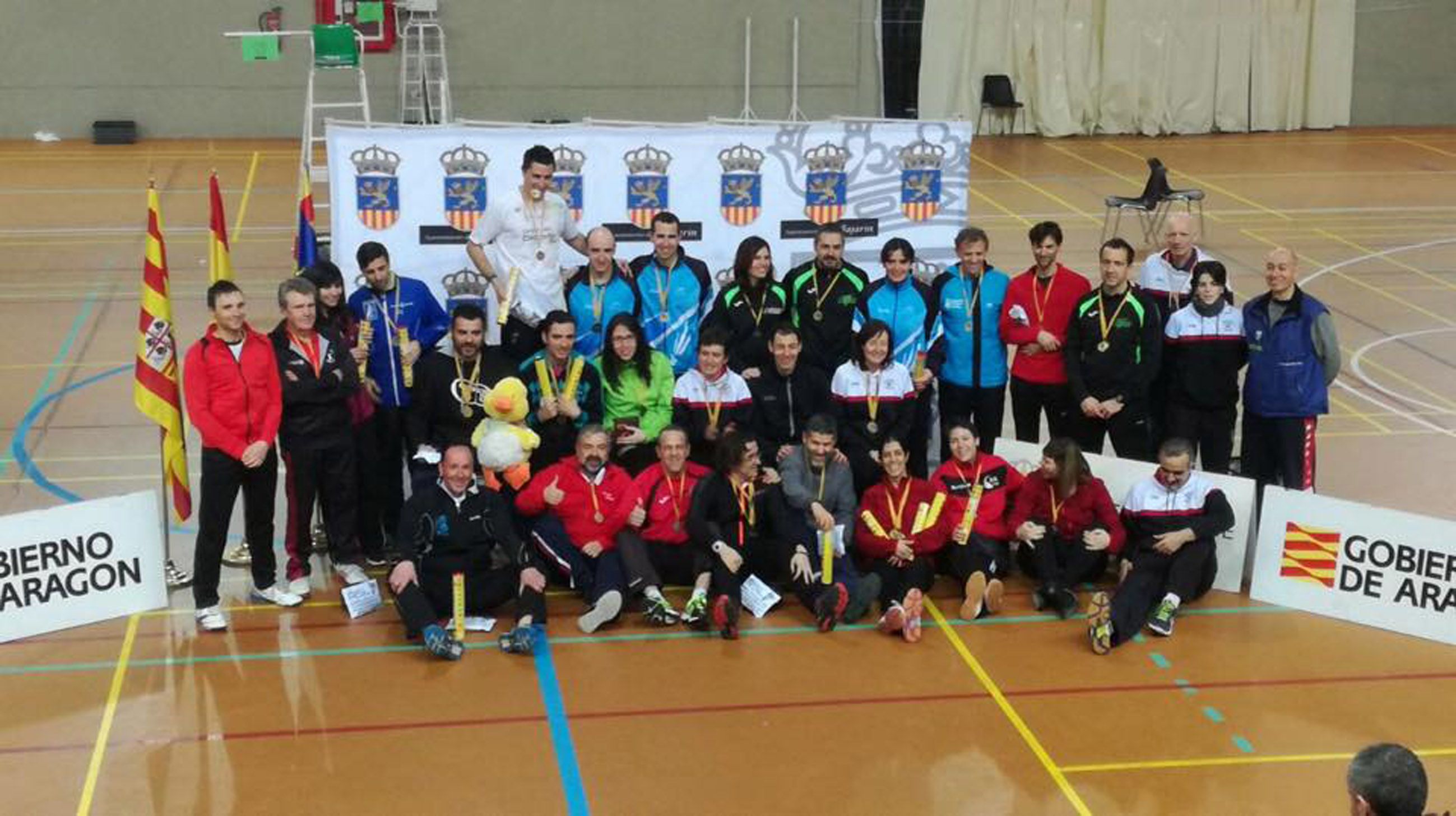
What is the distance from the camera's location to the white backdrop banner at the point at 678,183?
10.8 metres

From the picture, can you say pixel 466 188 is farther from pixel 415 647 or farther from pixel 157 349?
pixel 415 647

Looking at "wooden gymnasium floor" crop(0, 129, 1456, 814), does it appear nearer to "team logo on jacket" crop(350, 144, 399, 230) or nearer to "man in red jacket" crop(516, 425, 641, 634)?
"man in red jacket" crop(516, 425, 641, 634)

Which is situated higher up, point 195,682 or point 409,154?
point 409,154

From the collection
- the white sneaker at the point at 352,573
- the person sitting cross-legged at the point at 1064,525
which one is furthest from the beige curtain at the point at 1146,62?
the white sneaker at the point at 352,573

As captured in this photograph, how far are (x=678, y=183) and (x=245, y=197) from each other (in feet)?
42.9

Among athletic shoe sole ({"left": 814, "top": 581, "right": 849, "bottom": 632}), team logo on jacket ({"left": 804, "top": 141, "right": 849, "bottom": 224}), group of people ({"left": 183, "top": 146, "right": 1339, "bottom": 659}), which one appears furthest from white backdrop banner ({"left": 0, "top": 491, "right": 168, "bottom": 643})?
team logo on jacket ({"left": 804, "top": 141, "right": 849, "bottom": 224})

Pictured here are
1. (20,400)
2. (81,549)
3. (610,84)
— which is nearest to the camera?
(81,549)

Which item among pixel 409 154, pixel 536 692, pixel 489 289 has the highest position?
pixel 409 154

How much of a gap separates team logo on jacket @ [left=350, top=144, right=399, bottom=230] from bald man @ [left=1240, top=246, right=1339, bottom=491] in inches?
A: 217

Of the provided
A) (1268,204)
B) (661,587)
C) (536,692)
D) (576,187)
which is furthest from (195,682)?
(1268,204)

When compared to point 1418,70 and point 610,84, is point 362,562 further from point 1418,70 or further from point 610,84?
point 1418,70

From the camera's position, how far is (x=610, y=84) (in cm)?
2806

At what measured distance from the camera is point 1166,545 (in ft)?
30.3

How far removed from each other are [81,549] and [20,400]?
5.01m
